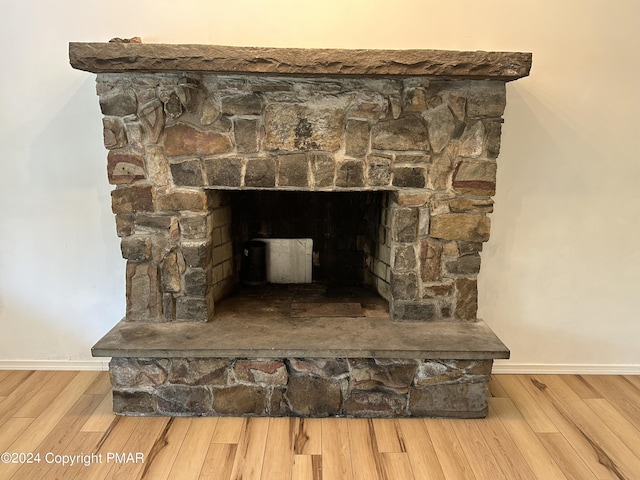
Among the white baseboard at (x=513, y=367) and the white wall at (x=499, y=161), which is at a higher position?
the white wall at (x=499, y=161)

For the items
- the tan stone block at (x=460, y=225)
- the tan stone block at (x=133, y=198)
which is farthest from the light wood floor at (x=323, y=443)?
the tan stone block at (x=133, y=198)

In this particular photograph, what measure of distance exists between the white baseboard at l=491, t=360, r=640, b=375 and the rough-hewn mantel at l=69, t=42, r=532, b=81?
5.16 feet

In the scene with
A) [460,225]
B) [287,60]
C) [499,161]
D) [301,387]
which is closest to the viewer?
[287,60]

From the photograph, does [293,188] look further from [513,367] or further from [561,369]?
[561,369]

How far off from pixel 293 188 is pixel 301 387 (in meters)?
0.91

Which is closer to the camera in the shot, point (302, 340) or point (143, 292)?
point (302, 340)

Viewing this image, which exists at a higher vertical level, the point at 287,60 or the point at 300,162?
the point at 287,60

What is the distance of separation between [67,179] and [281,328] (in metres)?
1.36

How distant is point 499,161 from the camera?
220 centimetres

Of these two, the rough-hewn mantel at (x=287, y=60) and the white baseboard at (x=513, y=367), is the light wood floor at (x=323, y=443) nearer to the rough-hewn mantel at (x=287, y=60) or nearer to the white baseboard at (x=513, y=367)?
the white baseboard at (x=513, y=367)

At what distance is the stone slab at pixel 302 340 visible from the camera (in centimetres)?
186

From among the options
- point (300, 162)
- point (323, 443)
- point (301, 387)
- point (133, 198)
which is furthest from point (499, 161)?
point (133, 198)

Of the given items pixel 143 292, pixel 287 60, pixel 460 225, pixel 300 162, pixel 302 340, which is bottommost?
pixel 302 340

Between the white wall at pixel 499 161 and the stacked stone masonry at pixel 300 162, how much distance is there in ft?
1.05
